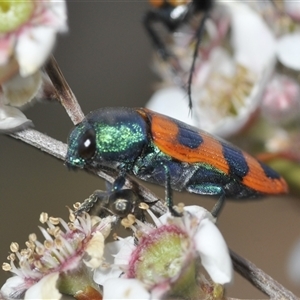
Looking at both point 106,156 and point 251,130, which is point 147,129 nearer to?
point 106,156

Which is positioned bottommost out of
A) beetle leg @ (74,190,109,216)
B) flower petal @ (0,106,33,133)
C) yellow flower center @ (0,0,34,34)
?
beetle leg @ (74,190,109,216)

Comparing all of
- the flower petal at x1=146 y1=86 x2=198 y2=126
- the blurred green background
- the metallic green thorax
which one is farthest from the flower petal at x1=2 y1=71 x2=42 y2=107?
the blurred green background

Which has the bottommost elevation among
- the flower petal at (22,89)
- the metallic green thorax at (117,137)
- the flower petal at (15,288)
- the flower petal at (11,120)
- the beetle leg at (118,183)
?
the flower petal at (15,288)

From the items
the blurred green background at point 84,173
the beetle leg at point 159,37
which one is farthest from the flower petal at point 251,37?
the blurred green background at point 84,173

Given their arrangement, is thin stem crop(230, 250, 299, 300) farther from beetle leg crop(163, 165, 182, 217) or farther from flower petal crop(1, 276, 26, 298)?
flower petal crop(1, 276, 26, 298)

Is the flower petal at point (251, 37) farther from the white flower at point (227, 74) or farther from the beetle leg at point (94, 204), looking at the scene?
the beetle leg at point (94, 204)

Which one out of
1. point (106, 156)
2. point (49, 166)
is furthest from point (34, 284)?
point (49, 166)
